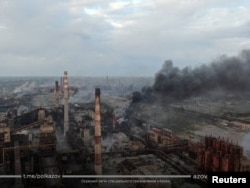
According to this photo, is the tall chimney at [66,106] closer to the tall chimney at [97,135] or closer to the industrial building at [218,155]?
the tall chimney at [97,135]

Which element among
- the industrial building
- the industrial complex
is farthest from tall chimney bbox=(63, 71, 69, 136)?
the industrial building

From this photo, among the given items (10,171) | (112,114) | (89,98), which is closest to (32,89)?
(89,98)

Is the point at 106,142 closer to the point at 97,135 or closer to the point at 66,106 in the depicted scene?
the point at 97,135

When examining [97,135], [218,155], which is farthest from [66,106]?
[218,155]

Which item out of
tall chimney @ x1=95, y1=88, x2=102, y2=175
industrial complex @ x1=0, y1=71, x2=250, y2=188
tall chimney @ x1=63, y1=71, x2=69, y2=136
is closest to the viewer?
industrial complex @ x1=0, y1=71, x2=250, y2=188

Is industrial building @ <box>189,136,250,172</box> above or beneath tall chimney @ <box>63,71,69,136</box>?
beneath

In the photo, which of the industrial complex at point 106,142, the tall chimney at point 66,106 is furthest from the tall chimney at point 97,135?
the tall chimney at point 66,106

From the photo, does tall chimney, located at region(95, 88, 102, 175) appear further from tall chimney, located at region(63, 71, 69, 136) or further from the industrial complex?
tall chimney, located at region(63, 71, 69, 136)

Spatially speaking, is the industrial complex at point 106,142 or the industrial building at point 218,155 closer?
the industrial complex at point 106,142
